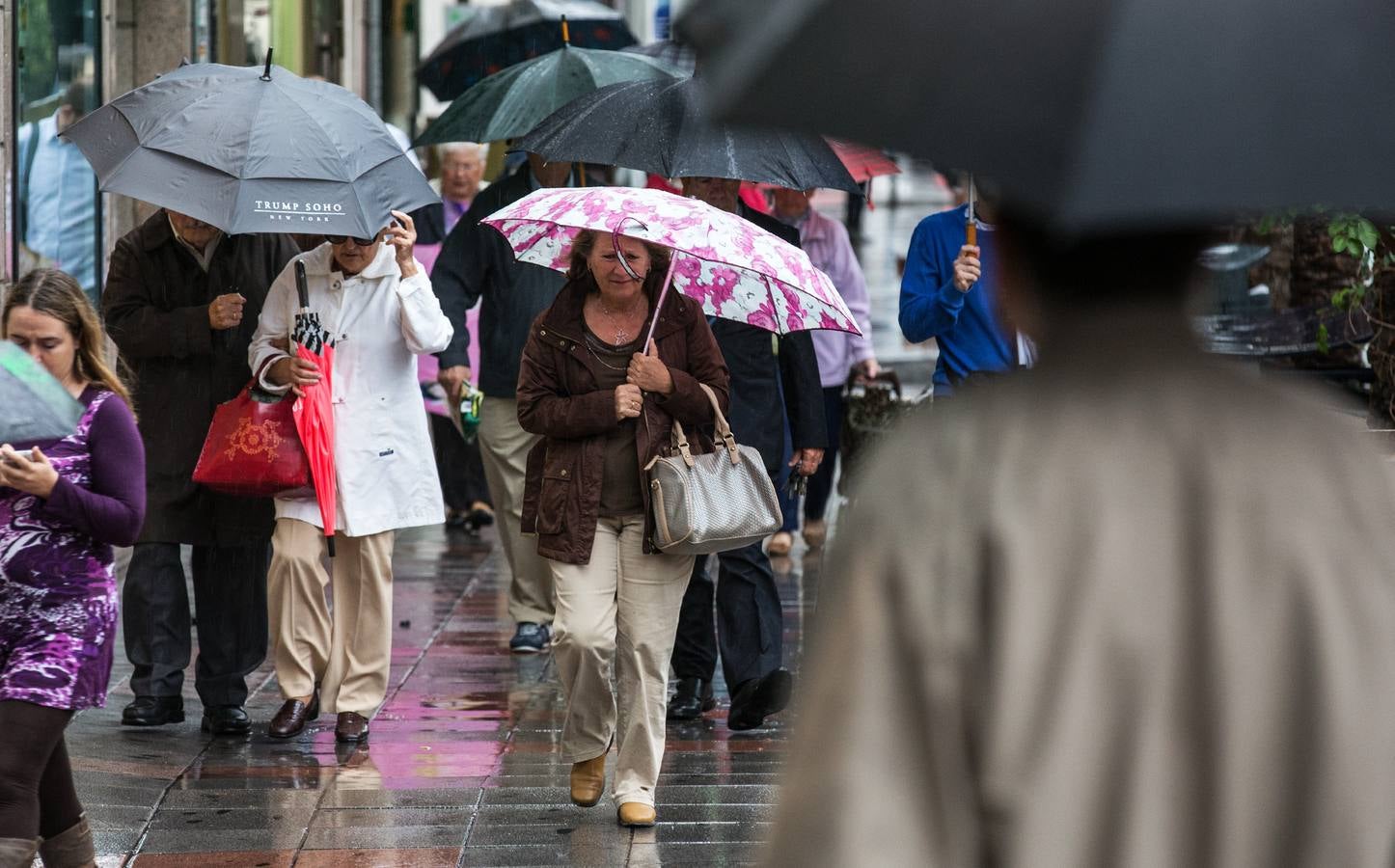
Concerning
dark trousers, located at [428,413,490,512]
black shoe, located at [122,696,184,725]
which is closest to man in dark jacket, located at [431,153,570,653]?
black shoe, located at [122,696,184,725]

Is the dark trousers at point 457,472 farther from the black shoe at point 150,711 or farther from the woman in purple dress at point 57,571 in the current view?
the woman in purple dress at point 57,571

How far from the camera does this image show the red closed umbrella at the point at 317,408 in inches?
281

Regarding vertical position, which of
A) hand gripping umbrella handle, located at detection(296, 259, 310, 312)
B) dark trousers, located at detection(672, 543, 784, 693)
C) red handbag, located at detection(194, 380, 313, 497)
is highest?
hand gripping umbrella handle, located at detection(296, 259, 310, 312)

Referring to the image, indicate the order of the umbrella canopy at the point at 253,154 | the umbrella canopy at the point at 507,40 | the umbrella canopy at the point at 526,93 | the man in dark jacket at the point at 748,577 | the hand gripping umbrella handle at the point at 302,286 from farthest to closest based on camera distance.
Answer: the umbrella canopy at the point at 507,40 < the umbrella canopy at the point at 526,93 < the man in dark jacket at the point at 748,577 < the hand gripping umbrella handle at the point at 302,286 < the umbrella canopy at the point at 253,154

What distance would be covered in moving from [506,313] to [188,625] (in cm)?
221

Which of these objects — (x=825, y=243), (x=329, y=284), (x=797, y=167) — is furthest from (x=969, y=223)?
(x=825, y=243)

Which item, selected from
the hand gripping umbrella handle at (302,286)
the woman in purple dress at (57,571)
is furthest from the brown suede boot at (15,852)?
the hand gripping umbrella handle at (302,286)

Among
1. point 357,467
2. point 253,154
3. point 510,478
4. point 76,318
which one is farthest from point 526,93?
point 76,318

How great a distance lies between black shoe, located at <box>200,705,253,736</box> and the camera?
739 cm

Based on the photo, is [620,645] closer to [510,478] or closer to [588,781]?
[588,781]

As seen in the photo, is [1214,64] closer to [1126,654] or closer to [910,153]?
[910,153]

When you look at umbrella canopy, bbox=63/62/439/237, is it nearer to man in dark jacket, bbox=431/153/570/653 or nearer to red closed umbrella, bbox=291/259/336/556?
red closed umbrella, bbox=291/259/336/556

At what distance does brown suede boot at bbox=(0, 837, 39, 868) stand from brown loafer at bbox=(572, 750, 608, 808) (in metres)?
1.93

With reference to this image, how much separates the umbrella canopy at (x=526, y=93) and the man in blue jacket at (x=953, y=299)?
2.35 metres
